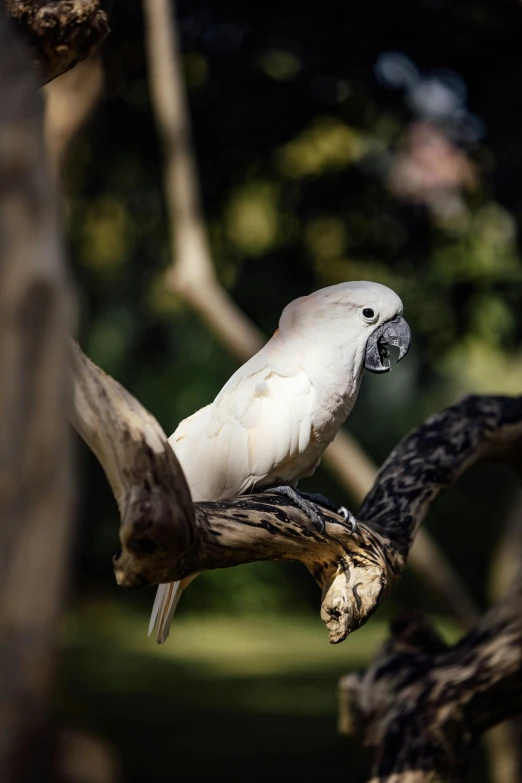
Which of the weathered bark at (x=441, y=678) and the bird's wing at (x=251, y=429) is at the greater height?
the bird's wing at (x=251, y=429)

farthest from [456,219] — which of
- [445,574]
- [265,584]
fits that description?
[265,584]

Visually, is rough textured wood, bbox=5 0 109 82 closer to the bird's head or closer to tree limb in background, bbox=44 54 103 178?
the bird's head

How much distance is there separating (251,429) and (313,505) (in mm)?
166

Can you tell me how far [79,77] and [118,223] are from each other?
6.65ft

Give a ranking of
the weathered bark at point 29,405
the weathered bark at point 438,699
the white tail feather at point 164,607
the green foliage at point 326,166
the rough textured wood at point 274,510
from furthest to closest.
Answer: the green foliage at point 326,166 < the weathered bark at point 438,699 < the white tail feather at point 164,607 < the rough textured wood at point 274,510 < the weathered bark at point 29,405

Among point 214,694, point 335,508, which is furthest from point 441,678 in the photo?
point 214,694

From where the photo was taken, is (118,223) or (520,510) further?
(118,223)

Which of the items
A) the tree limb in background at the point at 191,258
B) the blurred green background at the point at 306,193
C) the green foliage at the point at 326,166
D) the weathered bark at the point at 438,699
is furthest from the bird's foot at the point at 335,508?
the green foliage at the point at 326,166

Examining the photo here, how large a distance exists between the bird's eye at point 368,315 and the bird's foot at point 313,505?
1.05 feet

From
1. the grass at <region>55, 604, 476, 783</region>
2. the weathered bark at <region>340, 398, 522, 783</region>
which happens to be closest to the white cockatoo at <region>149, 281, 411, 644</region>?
the weathered bark at <region>340, 398, 522, 783</region>

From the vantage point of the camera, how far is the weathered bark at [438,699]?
1.90 metres

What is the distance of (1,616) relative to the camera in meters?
0.74

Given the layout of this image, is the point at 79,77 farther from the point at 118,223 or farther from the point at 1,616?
the point at 1,616

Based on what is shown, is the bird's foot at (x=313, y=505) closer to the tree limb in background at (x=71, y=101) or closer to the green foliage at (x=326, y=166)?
the green foliage at (x=326, y=166)
